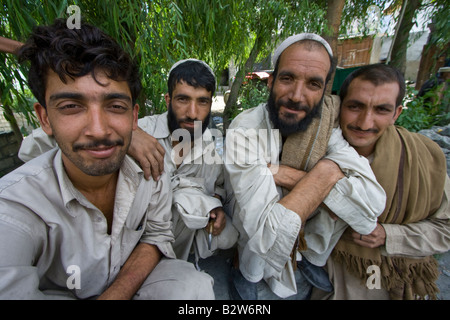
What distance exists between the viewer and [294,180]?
1.58 meters

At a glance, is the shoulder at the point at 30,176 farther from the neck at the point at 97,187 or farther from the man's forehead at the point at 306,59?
the man's forehead at the point at 306,59

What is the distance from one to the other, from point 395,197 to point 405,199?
0.07 metres

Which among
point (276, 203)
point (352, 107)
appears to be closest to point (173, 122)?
point (276, 203)

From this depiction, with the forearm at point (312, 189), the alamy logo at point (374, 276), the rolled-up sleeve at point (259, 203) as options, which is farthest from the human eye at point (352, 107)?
the alamy logo at point (374, 276)

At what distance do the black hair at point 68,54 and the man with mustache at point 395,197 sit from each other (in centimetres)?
167

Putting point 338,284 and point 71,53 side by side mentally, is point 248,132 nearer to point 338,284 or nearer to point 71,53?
point 71,53

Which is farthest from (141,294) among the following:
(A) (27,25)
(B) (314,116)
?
(A) (27,25)

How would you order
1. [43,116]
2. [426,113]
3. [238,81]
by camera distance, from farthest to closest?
[238,81], [426,113], [43,116]

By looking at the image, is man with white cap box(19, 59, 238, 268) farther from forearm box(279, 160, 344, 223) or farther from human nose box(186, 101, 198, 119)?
forearm box(279, 160, 344, 223)

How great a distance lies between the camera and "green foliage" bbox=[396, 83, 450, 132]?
3.78 meters

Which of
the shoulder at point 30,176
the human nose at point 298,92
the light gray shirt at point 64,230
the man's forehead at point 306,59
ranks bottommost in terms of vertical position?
the light gray shirt at point 64,230

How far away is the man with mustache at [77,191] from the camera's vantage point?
102cm

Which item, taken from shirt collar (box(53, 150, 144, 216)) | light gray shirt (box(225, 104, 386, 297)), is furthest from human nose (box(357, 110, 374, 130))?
shirt collar (box(53, 150, 144, 216))

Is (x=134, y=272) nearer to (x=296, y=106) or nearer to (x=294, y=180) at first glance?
(x=294, y=180)
